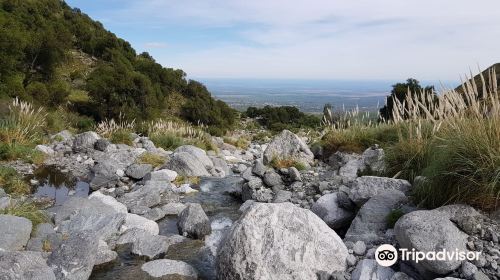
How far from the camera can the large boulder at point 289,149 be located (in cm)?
1138

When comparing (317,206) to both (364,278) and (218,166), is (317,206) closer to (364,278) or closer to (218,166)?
Result: (364,278)

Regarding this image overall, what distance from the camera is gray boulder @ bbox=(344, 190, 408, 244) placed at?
5594mm

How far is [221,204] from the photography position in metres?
9.13

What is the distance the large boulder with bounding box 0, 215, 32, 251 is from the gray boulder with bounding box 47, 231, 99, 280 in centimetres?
70

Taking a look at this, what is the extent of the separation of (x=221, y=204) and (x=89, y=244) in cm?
414

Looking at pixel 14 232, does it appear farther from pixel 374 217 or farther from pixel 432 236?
pixel 432 236

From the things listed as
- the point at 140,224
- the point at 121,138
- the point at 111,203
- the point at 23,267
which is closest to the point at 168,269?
the point at 23,267

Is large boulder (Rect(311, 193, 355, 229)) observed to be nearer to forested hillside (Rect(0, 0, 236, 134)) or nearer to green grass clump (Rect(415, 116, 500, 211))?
green grass clump (Rect(415, 116, 500, 211))

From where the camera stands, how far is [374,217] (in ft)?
19.0

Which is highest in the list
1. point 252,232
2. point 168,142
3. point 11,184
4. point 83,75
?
point 83,75

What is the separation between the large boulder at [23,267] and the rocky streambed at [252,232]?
0.01 metres

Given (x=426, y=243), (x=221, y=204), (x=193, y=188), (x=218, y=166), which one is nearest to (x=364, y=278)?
(x=426, y=243)

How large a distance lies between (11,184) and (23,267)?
5.13 meters

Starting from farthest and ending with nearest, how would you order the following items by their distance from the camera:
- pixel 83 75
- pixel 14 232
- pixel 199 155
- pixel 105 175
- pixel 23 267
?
pixel 83 75 → pixel 199 155 → pixel 105 175 → pixel 14 232 → pixel 23 267
